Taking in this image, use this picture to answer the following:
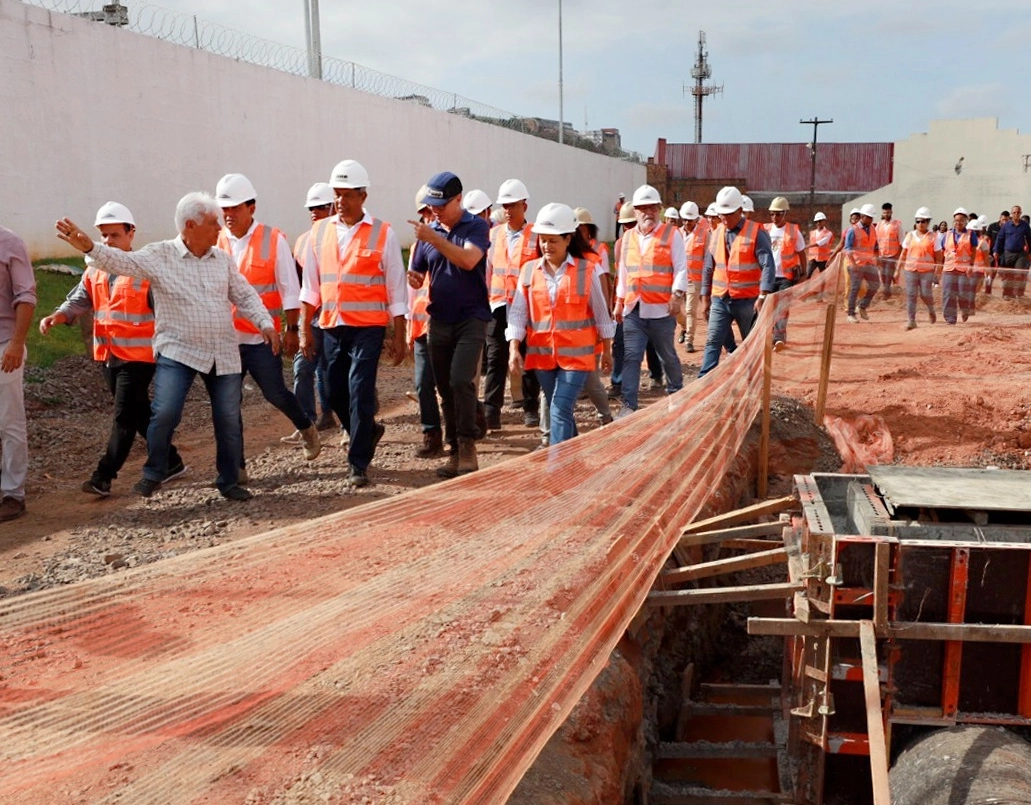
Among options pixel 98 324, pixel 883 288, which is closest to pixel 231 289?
pixel 98 324

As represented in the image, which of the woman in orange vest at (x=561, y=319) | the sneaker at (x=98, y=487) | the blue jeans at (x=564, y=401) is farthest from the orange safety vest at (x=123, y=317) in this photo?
the blue jeans at (x=564, y=401)

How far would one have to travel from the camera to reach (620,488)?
4.28 m

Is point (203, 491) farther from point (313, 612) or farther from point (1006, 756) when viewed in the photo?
point (1006, 756)

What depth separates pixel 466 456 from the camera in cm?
604

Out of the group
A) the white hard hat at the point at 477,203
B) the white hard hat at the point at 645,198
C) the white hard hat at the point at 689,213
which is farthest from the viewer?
the white hard hat at the point at 689,213

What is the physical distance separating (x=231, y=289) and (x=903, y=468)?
3688 millimetres

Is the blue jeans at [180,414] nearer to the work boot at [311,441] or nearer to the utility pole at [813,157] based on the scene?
the work boot at [311,441]

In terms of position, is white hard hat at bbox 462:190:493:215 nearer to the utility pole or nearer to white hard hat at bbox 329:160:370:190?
white hard hat at bbox 329:160:370:190

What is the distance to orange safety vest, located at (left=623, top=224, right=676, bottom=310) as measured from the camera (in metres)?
7.75

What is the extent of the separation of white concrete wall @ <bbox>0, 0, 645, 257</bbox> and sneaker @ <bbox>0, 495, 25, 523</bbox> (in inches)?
251

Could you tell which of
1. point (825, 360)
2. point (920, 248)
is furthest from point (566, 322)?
point (920, 248)

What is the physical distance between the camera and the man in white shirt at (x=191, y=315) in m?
5.30

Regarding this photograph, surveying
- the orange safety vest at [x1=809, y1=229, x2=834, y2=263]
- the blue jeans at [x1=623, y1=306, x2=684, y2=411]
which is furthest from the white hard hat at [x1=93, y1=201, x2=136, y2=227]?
the orange safety vest at [x1=809, y1=229, x2=834, y2=263]

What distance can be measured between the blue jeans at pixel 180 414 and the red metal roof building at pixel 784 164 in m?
33.4
